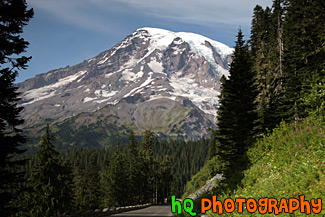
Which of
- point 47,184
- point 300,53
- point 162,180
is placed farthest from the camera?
point 162,180

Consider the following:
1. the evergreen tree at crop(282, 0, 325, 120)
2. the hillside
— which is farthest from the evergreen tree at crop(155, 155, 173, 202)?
the hillside

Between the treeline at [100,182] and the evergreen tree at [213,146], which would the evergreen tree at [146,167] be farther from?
the evergreen tree at [213,146]

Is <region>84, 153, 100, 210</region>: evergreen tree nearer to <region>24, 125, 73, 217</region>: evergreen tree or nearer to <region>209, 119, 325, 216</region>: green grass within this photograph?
<region>24, 125, 73, 217</region>: evergreen tree

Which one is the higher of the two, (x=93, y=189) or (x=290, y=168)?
(x=290, y=168)

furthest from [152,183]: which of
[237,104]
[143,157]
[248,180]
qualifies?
[248,180]

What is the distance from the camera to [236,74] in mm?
26031

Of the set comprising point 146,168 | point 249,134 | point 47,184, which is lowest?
point 146,168

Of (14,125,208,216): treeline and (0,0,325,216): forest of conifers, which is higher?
(0,0,325,216): forest of conifers

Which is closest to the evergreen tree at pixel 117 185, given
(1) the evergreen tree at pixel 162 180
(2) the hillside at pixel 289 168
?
(1) the evergreen tree at pixel 162 180

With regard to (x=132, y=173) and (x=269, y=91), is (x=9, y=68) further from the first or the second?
(x=132, y=173)

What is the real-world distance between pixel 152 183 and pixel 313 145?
66.7 m

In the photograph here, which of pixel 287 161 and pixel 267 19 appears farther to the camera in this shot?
pixel 267 19

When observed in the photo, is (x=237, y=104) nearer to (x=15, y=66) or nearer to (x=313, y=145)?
(x=313, y=145)

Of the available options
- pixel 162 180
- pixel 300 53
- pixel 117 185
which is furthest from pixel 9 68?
pixel 162 180
